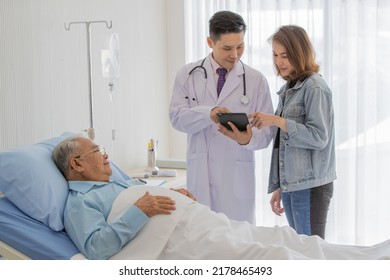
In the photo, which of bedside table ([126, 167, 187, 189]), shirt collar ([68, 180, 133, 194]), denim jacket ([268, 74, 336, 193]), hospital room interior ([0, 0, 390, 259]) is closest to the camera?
shirt collar ([68, 180, 133, 194])

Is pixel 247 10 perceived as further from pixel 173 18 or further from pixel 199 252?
pixel 199 252

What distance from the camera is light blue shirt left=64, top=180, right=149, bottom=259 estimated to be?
1767mm

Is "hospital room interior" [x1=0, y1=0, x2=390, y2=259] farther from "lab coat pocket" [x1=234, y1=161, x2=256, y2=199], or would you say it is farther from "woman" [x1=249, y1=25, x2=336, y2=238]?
"woman" [x1=249, y1=25, x2=336, y2=238]

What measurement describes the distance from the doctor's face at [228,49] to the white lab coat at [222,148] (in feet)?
0.18

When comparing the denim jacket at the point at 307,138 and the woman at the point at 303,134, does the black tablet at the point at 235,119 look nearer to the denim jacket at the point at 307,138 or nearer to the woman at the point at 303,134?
the woman at the point at 303,134

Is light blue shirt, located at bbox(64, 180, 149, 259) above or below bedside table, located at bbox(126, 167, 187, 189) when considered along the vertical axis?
above

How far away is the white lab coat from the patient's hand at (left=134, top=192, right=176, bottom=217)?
0.73 metres

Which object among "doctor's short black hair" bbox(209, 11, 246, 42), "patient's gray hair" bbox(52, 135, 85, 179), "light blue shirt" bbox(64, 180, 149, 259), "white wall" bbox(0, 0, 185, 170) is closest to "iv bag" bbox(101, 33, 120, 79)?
"white wall" bbox(0, 0, 185, 170)

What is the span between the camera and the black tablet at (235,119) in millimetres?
2342

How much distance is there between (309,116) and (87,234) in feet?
3.49

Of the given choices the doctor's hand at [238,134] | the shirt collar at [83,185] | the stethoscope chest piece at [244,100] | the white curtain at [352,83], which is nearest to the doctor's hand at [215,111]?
the doctor's hand at [238,134]

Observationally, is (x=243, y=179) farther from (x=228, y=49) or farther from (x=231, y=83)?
(x=228, y=49)
